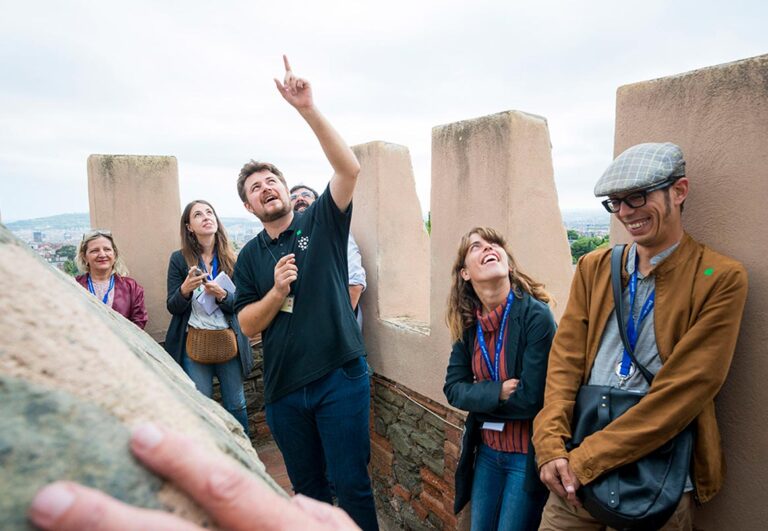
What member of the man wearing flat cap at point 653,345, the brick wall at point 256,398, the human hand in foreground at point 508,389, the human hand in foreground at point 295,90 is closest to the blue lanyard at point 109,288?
the brick wall at point 256,398

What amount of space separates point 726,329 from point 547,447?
27.9 inches

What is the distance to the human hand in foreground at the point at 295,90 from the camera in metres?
1.96

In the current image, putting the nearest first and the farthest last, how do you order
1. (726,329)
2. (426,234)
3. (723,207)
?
(726,329) < (723,207) < (426,234)

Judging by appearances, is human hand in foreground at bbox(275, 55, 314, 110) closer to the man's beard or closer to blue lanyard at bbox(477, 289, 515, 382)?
the man's beard

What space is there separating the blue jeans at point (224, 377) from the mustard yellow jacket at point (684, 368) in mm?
2579

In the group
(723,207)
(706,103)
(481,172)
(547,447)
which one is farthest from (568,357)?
(481,172)

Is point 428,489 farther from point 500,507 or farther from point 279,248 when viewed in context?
point 279,248

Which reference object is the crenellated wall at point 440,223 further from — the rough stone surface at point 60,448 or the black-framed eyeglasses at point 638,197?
the rough stone surface at point 60,448

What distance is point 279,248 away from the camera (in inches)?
97.9

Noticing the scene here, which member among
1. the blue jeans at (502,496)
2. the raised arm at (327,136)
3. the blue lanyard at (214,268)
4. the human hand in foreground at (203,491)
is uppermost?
the raised arm at (327,136)

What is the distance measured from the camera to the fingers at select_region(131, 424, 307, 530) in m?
0.47

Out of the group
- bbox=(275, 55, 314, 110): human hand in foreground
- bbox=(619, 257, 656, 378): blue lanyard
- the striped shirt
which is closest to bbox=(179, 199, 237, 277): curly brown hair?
bbox=(275, 55, 314, 110): human hand in foreground

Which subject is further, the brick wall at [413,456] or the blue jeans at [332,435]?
the brick wall at [413,456]

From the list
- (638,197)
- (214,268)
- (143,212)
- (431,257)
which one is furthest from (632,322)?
(143,212)
